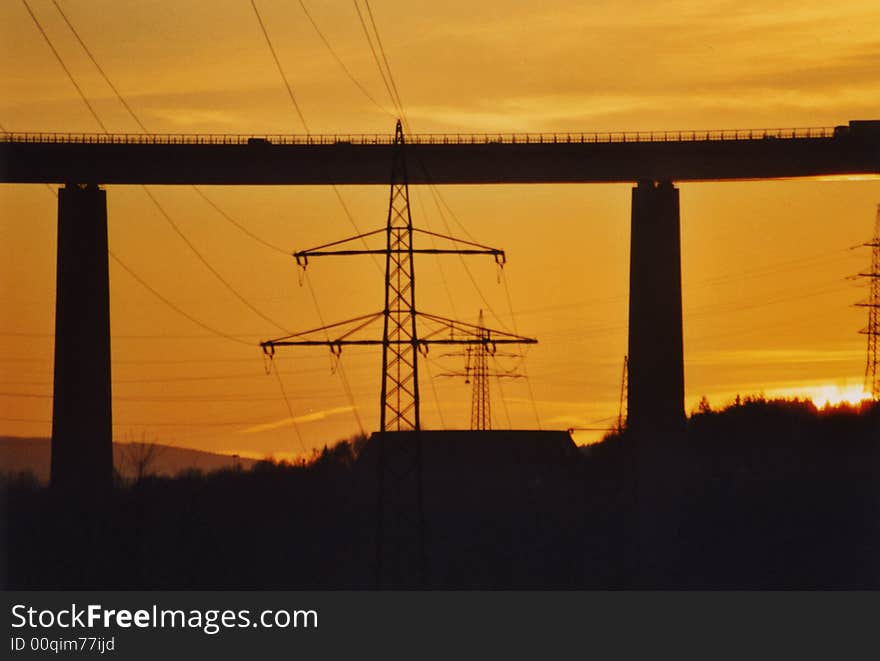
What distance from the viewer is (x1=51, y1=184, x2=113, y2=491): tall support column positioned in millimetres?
110562

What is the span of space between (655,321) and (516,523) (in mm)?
11039

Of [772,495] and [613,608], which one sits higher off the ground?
[772,495]

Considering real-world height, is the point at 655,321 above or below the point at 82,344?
above

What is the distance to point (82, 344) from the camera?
4392 inches

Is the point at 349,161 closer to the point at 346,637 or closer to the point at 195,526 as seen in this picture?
the point at 195,526

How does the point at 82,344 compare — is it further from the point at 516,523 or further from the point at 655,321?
the point at 655,321

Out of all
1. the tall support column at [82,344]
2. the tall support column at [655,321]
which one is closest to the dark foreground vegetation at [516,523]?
the tall support column at [655,321]

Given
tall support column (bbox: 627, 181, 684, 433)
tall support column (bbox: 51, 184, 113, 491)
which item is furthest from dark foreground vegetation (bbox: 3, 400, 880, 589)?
tall support column (bbox: 51, 184, 113, 491)

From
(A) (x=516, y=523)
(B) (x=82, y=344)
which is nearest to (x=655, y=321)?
(A) (x=516, y=523)

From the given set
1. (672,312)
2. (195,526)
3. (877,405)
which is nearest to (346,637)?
(195,526)

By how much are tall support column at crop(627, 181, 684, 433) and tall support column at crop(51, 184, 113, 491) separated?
2202 cm

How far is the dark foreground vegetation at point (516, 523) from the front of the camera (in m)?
89.2

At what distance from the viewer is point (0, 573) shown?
3221 inches

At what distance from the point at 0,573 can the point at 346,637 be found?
20.9 metres
